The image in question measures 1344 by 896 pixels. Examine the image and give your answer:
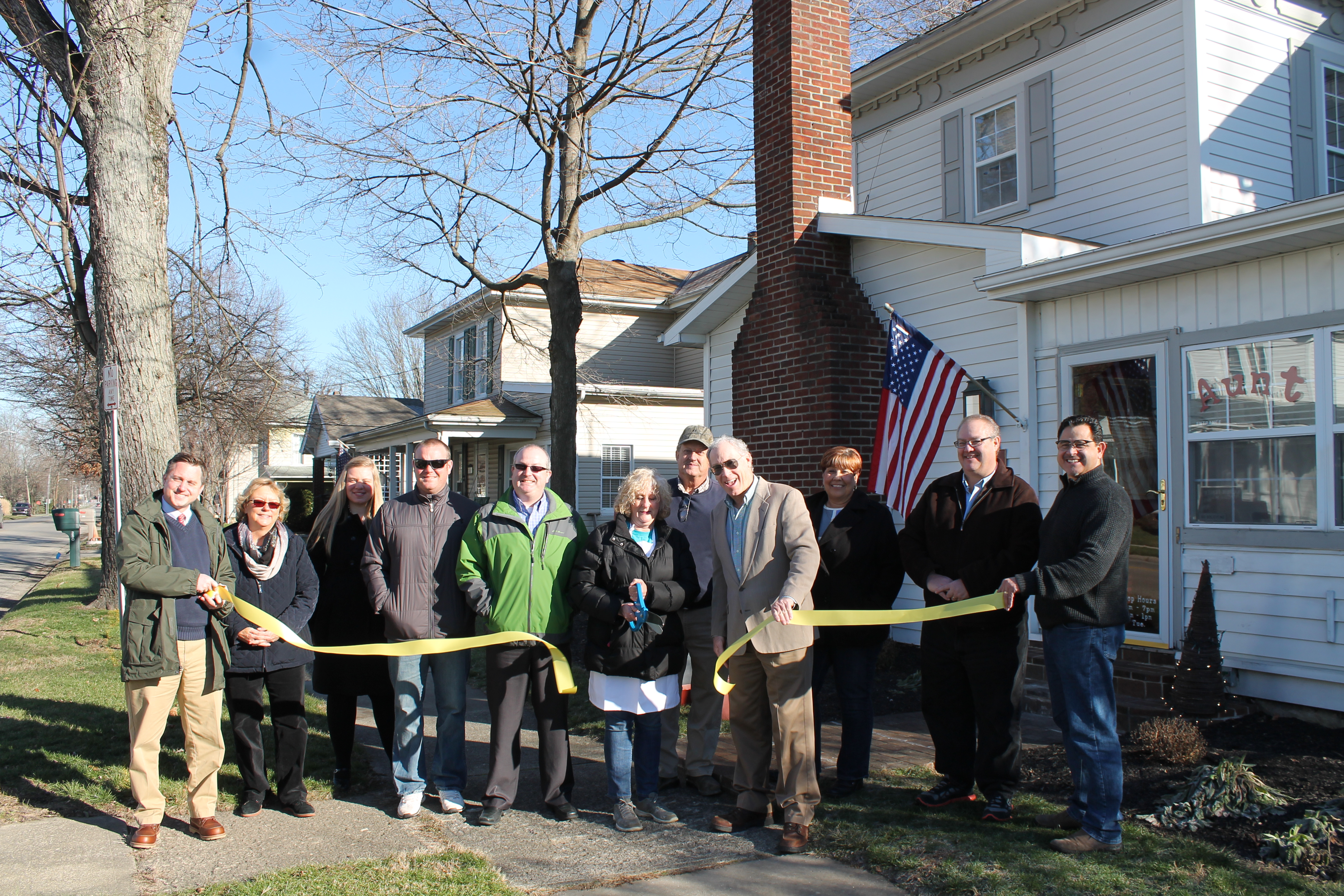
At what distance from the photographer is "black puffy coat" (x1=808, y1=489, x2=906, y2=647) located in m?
5.09

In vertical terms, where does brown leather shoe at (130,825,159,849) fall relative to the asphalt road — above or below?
above

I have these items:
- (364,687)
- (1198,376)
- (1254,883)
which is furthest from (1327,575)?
(364,687)

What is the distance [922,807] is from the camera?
486 cm

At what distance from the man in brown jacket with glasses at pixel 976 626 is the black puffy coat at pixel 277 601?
10.7 ft

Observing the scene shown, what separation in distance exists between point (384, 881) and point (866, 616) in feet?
8.59

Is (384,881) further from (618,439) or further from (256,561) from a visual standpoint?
(618,439)

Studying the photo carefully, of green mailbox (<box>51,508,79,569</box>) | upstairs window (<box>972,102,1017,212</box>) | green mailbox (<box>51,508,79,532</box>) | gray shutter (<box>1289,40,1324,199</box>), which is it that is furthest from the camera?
green mailbox (<box>51,508,79,532</box>)

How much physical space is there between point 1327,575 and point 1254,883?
331 centimetres

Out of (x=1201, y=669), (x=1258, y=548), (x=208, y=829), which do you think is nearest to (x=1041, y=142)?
(x=1258, y=548)

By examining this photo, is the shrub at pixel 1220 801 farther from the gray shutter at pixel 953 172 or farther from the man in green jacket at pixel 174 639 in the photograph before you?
the gray shutter at pixel 953 172

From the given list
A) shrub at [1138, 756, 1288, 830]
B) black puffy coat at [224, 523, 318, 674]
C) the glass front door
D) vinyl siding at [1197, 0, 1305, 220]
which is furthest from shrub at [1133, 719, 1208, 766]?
vinyl siding at [1197, 0, 1305, 220]

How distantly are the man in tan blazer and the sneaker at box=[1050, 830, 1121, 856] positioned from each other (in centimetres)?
110

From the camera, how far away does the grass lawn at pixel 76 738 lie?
17.2ft

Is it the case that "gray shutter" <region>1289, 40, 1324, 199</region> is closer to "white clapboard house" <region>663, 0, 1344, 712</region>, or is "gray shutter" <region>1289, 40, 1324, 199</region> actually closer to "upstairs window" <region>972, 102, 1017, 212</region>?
"white clapboard house" <region>663, 0, 1344, 712</region>
